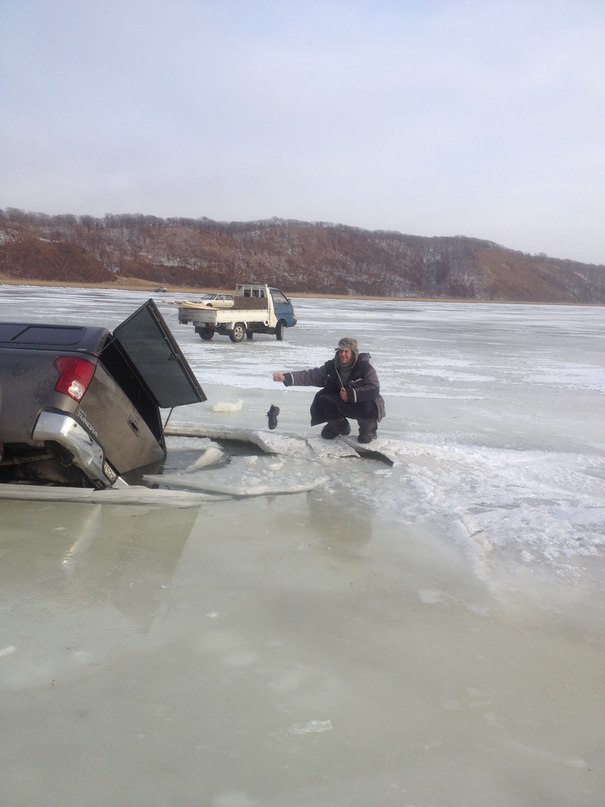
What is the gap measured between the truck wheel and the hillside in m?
85.6

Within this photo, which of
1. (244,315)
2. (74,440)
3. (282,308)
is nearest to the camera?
(74,440)

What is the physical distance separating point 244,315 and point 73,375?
16.1 m

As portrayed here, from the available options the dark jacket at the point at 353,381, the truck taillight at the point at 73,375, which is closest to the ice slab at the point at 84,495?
the truck taillight at the point at 73,375

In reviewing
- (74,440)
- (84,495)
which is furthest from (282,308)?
(74,440)

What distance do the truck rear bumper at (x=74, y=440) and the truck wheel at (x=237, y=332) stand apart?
15.5 meters

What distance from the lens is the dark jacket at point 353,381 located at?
22.3ft

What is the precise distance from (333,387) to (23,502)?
3.25 metres

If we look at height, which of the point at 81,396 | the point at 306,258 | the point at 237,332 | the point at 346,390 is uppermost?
the point at 306,258

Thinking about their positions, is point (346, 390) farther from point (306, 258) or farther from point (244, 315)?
point (306, 258)

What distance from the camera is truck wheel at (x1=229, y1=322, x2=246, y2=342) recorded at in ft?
66.2

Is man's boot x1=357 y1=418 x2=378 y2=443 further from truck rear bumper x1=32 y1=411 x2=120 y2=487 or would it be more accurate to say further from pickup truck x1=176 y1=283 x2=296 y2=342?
pickup truck x1=176 y1=283 x2=296 y2=342

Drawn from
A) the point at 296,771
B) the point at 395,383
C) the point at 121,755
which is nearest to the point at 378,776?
the point at 296,771

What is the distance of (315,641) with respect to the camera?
3059mm

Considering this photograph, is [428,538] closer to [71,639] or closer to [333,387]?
[71,639]
